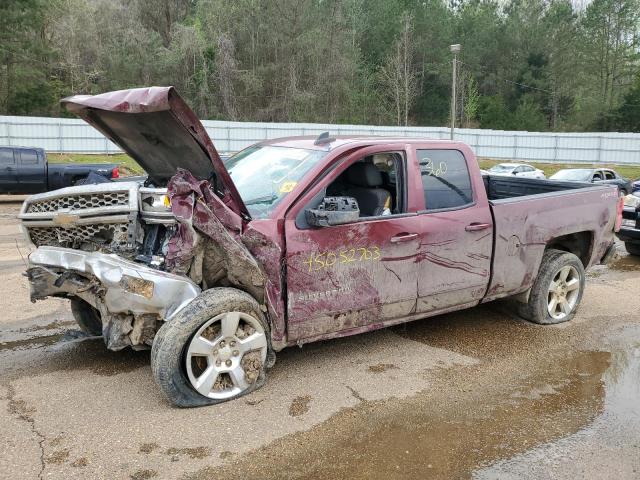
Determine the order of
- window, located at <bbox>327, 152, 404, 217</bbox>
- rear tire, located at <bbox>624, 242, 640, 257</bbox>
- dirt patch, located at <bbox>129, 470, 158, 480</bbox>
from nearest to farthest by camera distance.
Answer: dirt patch, located at <bbox>129, 470, 158, 480</bbox>, window, located at <bbox>327, 152, 404, 217</bbox>, rear tire, located at <bbox>624, 242, 640, 257</bbox>

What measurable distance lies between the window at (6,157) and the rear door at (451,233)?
14749mm

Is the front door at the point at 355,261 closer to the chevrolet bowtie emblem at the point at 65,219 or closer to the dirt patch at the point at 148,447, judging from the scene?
the dirt patch at the point at 148,447

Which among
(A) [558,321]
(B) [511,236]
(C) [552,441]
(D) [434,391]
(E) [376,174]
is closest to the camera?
(C) [552,441]

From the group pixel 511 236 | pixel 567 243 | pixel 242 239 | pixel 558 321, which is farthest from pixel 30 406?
pixel 567 243

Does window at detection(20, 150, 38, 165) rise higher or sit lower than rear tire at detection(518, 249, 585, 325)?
higher

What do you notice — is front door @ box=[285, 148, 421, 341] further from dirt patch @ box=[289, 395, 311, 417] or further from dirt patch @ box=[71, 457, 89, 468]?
dirt patch @ box=[71, 457, 89, 468]

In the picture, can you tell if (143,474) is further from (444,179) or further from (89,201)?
(444,179)

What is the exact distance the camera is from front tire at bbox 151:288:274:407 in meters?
3.83

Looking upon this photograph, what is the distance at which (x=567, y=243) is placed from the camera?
643 centimetres

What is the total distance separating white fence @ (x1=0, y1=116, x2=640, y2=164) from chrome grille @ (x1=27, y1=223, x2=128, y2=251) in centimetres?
2668

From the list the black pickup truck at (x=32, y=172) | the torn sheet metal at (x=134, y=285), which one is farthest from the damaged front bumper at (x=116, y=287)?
the black pickup truck at (x=32, y=172)

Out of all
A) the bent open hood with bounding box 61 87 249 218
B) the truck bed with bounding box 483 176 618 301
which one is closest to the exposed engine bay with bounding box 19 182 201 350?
the bent open hood with bounding box 61 87 249 218

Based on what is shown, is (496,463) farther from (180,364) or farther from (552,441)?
(180,364)

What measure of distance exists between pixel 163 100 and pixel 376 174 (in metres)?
2.01
